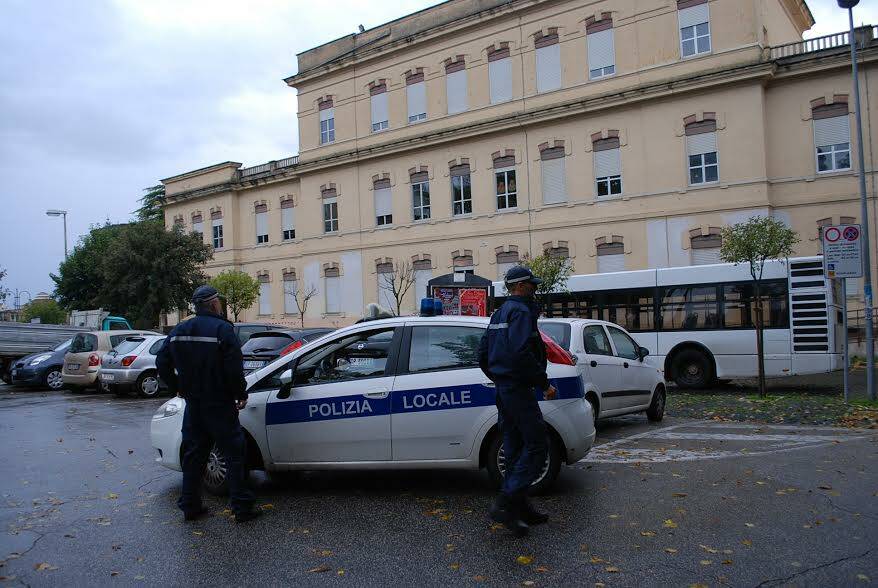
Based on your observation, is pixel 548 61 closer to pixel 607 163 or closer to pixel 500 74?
pixel 500 74

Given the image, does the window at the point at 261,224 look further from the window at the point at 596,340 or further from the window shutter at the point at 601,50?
the window at the point at 596,340

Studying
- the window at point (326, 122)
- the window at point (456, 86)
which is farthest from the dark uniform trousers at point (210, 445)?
the window at point (326, 122)

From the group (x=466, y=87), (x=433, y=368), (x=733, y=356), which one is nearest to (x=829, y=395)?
(x=733, y=356)

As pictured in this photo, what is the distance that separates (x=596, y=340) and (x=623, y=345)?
0.81 meters

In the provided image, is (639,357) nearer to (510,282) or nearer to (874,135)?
(510,282)

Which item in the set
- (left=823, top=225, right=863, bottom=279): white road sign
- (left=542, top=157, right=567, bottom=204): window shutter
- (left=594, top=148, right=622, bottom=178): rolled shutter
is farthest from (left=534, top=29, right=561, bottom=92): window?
(left=823, top=225, right=863, bottom=279): white road sign

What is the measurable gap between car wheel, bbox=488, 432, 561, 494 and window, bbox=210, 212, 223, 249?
120 ft

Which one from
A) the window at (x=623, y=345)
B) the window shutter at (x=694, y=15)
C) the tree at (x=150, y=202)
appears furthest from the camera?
the tree at (x=150, y=202)

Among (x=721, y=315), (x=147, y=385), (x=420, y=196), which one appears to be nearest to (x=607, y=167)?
(x=420, y=196)

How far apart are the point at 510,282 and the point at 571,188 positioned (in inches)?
887

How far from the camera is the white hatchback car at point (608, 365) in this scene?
10.0 m

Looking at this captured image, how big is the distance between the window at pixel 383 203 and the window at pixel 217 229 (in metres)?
11.7

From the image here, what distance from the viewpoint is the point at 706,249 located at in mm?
24641

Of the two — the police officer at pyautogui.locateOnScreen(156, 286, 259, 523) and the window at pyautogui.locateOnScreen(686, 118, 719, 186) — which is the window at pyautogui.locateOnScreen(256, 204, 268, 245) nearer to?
the window at pyautogui.locateOnScreen(686, 118, 719, 186)
